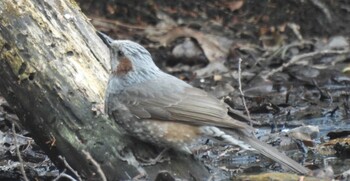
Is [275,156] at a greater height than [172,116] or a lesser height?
lesser

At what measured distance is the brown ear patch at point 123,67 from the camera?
20.1 feet

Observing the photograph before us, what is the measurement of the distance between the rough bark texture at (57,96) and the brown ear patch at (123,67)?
19 centimetres

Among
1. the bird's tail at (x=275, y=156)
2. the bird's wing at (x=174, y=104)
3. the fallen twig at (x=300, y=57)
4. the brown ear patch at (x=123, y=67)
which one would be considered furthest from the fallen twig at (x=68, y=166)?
the fallen twig at (x=300, y=57)

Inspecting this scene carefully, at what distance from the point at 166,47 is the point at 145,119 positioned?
5.63 metres

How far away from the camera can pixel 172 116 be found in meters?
5.89

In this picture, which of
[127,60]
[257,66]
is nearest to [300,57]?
[257,66]

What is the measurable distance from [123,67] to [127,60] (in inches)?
2.4

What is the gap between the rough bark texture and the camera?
577 cm

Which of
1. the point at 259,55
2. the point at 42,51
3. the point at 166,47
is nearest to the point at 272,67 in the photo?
the point at 259,55

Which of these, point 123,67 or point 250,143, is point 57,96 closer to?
point 123,67

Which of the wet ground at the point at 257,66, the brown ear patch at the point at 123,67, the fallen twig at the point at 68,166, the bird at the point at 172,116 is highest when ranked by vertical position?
the brown ear patch at the point at 123,67

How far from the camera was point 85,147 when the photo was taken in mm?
5758

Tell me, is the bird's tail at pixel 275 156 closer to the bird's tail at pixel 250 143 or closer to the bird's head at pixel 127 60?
the bird's tail at pixel 250 143

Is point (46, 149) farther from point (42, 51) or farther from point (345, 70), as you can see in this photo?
point (345, 70)
